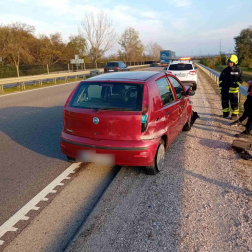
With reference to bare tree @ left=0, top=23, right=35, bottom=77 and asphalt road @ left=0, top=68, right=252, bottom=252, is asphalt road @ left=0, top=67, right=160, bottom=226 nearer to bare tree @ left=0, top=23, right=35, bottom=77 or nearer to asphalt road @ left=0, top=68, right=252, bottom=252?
asphalt road @ left=0, top=68, right=252, bottom=252

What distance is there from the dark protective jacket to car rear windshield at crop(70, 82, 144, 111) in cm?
429

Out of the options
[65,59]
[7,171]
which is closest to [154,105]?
[7,171]

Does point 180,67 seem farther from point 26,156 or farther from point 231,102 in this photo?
point 26,156

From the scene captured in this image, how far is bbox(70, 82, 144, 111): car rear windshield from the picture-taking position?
13.2 feet

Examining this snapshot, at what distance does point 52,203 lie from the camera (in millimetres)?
3520

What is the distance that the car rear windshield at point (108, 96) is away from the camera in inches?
159

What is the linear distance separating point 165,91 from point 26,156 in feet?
9.80

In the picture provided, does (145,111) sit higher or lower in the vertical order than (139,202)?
higher

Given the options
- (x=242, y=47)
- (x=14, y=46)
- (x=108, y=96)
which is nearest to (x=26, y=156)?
(x=108, y=96)

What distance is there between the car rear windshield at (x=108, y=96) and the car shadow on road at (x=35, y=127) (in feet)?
4.61

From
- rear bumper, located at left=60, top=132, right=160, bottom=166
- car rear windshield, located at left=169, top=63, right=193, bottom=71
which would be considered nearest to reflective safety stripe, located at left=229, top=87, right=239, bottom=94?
rear bumper, located at left=60, top=132, right=160, bottom=166

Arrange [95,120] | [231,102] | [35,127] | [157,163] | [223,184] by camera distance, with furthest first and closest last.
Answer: [231,102] < [35,127] < [157,163] < [95,120] < [223,184]

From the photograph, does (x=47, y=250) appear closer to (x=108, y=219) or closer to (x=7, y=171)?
(x=108, y=219)

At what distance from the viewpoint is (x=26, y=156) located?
17.2 ft
